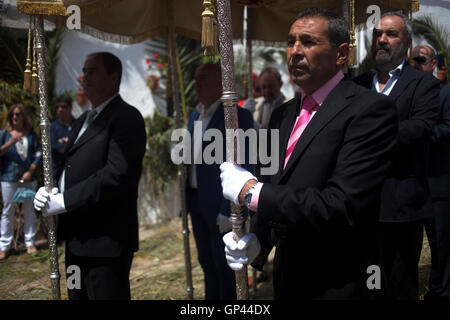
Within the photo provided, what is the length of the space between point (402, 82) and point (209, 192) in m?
1.63

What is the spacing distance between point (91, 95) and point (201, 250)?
165 cm

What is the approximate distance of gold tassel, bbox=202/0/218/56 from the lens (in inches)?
72.2

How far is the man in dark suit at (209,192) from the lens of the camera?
11.1ft

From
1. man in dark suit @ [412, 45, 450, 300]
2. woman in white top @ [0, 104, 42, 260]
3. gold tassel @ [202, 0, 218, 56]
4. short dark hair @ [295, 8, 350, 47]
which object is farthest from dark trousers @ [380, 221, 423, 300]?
woman in white top @ [0, 104, 42, 260]

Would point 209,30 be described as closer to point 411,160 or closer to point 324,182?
point 324,182

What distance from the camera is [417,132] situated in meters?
2.37

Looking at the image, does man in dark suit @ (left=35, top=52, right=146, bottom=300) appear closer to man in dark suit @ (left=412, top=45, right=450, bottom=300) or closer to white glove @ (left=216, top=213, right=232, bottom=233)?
white glove @ (left=216, top=213, right=232, bottom=233)

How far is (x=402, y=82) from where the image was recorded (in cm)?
254

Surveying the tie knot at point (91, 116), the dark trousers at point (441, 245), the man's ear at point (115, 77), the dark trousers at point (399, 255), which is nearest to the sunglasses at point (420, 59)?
the dark trousers at point (441, 245)

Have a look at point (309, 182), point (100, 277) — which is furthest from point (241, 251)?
point (100, 277)

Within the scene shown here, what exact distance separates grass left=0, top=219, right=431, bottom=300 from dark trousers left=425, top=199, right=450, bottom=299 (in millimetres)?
455

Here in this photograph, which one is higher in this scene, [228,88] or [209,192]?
[228,88]

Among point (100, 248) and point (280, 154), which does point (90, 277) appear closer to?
point (100, 248)
